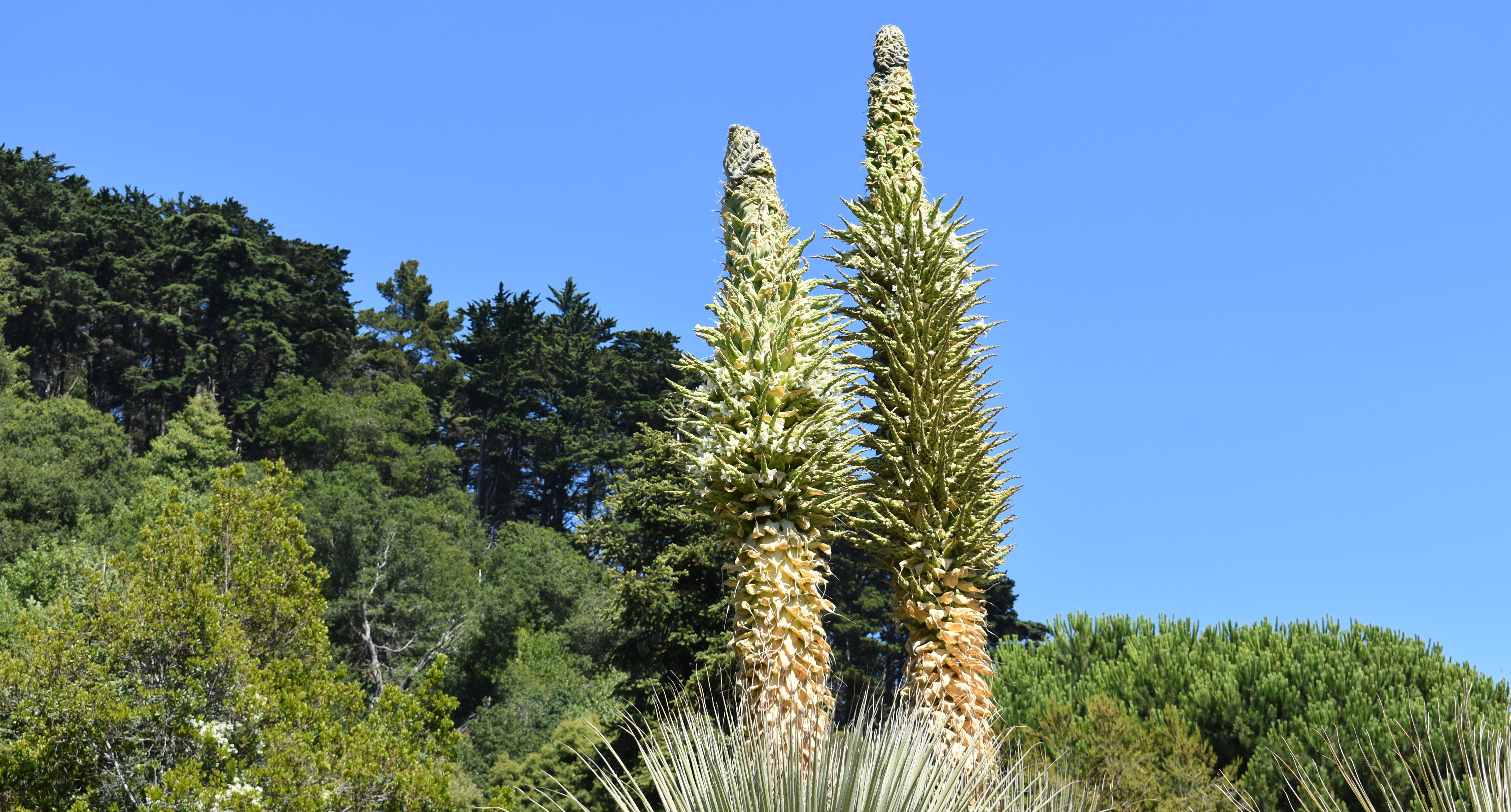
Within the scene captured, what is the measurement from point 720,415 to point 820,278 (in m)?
1.35

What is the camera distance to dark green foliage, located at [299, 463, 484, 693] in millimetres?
39281

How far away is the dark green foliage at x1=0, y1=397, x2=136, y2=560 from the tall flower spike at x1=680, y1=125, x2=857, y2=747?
113 feet

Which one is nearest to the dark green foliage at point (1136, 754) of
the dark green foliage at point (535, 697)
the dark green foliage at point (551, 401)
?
the dark green foliage at point (535, 697)

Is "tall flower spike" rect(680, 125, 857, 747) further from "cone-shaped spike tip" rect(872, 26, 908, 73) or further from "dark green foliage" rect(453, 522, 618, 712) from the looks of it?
"dark green foliage" rect(453, 522, 618, 712)

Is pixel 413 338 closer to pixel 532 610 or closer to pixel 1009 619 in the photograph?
pixel 532 610

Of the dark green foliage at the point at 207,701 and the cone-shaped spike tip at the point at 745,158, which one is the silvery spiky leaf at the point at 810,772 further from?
the dark green foliage at the point at 207,701

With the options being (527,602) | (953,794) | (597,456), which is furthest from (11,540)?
(953,794)

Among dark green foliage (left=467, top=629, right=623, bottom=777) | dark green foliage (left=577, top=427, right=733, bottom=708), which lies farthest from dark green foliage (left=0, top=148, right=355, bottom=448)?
dark green foliage (left=577, top=427, right=733, bottom=708)

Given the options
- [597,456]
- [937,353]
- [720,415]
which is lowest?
[720,415]

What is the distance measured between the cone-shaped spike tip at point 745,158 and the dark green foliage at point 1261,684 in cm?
1162

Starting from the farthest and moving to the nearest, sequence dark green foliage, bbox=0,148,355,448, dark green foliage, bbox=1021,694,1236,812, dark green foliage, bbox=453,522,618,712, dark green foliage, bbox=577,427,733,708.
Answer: dark green foliage, bbox=0,148,355,448
dark green foliage, bbox=453,522,618,712
dark green foliage, bbox=577,427,733,708
dark green foliage, bbox=1021,694,1236,812

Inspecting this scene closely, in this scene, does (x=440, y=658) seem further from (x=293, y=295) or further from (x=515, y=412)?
(x=293, y=295)

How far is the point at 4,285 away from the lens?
48.2m

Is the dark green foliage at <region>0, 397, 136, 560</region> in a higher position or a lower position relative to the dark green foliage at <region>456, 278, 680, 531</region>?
lower
